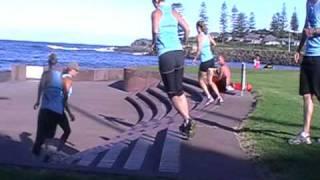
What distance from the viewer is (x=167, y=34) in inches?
385

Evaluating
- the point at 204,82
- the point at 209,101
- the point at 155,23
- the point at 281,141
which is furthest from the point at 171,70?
the point at 204,82

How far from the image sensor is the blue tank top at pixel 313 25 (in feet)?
30.1

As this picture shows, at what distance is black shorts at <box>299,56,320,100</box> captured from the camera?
9.20 m

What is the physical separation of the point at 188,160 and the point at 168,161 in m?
0.32

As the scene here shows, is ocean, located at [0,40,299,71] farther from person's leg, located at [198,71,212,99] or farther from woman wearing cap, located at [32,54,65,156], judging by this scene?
woman wearing cap, located at [32,54,65,156]

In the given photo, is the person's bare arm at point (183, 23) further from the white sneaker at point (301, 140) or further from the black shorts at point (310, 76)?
the white sneaker at point (301, 140)

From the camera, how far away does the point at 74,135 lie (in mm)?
13961

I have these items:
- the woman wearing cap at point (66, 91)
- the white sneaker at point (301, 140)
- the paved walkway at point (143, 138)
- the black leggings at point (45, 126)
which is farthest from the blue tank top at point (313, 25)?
the black leggings at point (45, 126)

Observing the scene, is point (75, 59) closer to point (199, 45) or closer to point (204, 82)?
point (204, 82)

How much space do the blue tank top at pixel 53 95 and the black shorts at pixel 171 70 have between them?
4.47ft

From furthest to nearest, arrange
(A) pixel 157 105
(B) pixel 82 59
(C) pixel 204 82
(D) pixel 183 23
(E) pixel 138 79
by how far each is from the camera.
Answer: (B) pixel 82 59
(E) pixel 138 79
(A) pixel 157 105
(C) pixel 204 82
(D) pixel 183 23

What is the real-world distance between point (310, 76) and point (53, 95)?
3.30 m

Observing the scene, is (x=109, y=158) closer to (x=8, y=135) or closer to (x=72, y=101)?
(x=8, y=135)

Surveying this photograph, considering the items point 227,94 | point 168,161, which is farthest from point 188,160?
point 227,94
